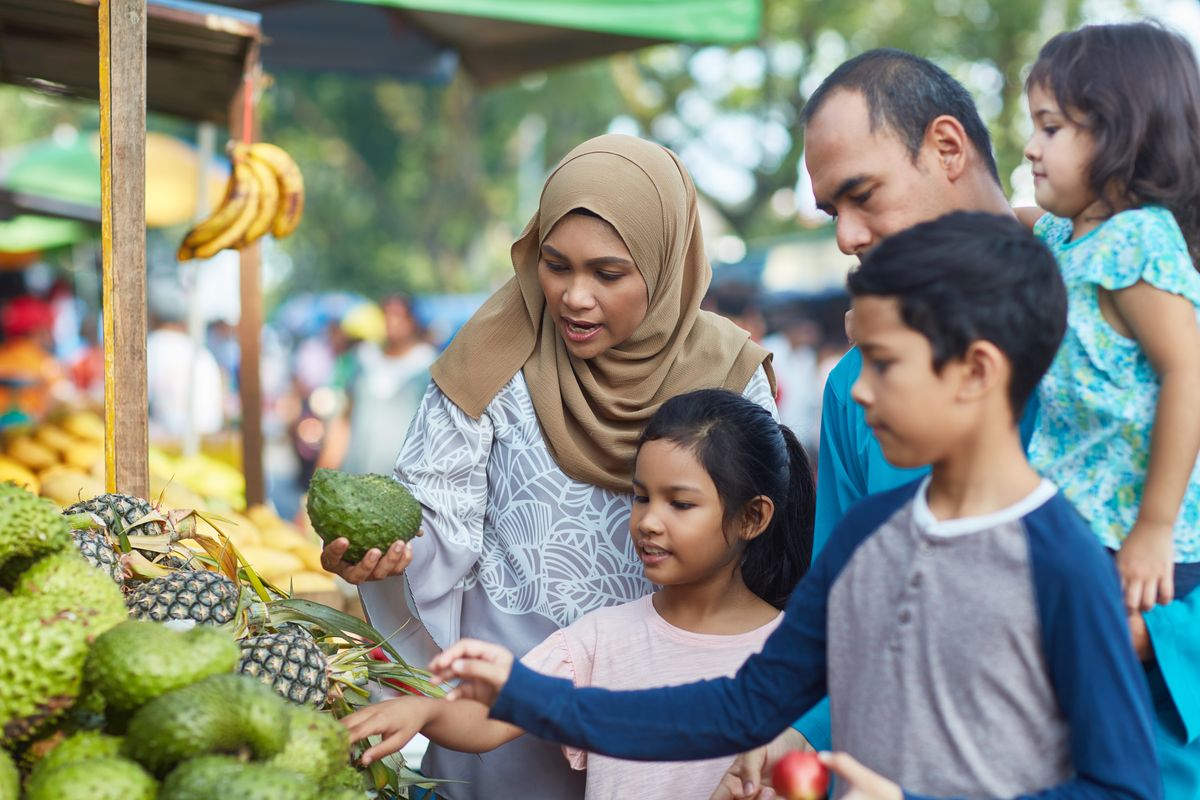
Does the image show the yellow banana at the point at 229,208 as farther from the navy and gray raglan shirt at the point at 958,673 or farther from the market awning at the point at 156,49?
the navy and gray raglan shirt at the point at 958,673

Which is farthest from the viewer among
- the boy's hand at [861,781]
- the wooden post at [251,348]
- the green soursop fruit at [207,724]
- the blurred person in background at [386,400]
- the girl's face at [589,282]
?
the blurred person in background at [386,400]

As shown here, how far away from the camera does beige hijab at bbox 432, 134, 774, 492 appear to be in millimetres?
2967

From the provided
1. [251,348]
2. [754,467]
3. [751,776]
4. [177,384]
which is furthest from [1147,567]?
[177,384]

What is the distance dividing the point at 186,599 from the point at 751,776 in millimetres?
1244

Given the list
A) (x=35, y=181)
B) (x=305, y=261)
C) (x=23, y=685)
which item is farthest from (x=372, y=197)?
(x=23, y=685)

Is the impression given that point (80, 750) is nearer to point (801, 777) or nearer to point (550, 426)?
point (801, 777)

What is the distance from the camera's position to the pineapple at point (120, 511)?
279 cm

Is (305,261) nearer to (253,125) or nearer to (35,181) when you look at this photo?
(35,181)

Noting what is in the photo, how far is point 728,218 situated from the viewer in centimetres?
2498

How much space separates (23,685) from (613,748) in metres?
0.97

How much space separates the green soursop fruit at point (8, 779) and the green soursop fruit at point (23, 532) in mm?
398

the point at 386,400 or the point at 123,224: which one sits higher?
the point at 123,224

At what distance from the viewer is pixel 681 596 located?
278cm

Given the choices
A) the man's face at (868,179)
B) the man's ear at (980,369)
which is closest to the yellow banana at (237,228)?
the man's face at (868,179)
